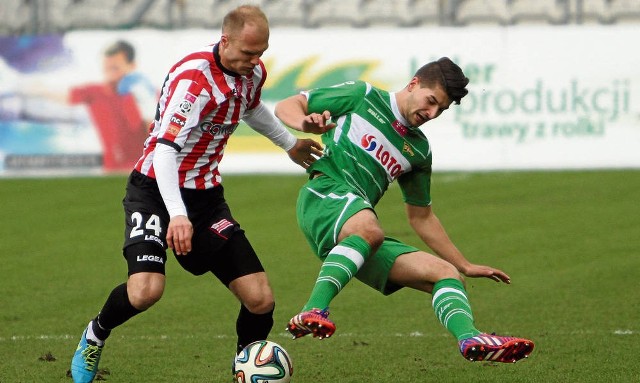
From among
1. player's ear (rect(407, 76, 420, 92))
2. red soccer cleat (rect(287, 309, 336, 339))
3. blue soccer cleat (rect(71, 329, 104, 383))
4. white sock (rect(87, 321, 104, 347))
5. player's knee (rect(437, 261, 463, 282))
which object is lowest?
blue soccer cleat (rect(71, 329, 104, 383))

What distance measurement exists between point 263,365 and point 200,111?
1.33 meters

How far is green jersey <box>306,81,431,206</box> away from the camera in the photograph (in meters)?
6.44

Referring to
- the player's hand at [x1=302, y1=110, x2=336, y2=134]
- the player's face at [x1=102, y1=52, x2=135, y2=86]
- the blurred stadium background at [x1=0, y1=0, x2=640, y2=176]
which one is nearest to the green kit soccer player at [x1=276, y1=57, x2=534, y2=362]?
the player's hand at [x1=302, y1=110, x2=336, y2=134]

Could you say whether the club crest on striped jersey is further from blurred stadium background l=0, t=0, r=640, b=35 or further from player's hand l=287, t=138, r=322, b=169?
blurred stadium background l=0, t=0, r=640, b=35

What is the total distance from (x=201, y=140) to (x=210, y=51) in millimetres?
466

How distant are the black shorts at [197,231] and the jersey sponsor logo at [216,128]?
336 mm

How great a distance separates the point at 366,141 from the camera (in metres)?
6.45

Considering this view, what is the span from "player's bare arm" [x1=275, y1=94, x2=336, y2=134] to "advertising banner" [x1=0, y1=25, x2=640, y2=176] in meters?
12.2

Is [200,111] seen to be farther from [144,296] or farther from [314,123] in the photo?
[144,296]

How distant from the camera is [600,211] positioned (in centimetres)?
1430

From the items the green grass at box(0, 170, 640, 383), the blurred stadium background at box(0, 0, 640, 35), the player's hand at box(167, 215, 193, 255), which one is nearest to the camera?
the player's hand at box(167, 215, 193, 255)

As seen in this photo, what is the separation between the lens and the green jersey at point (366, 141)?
6.44m

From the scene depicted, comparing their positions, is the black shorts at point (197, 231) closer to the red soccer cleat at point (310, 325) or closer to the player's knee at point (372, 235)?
the player's knee at point (372, 235)

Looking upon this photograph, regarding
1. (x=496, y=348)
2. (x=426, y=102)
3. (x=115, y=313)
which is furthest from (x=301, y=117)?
(x=496, y=348)
